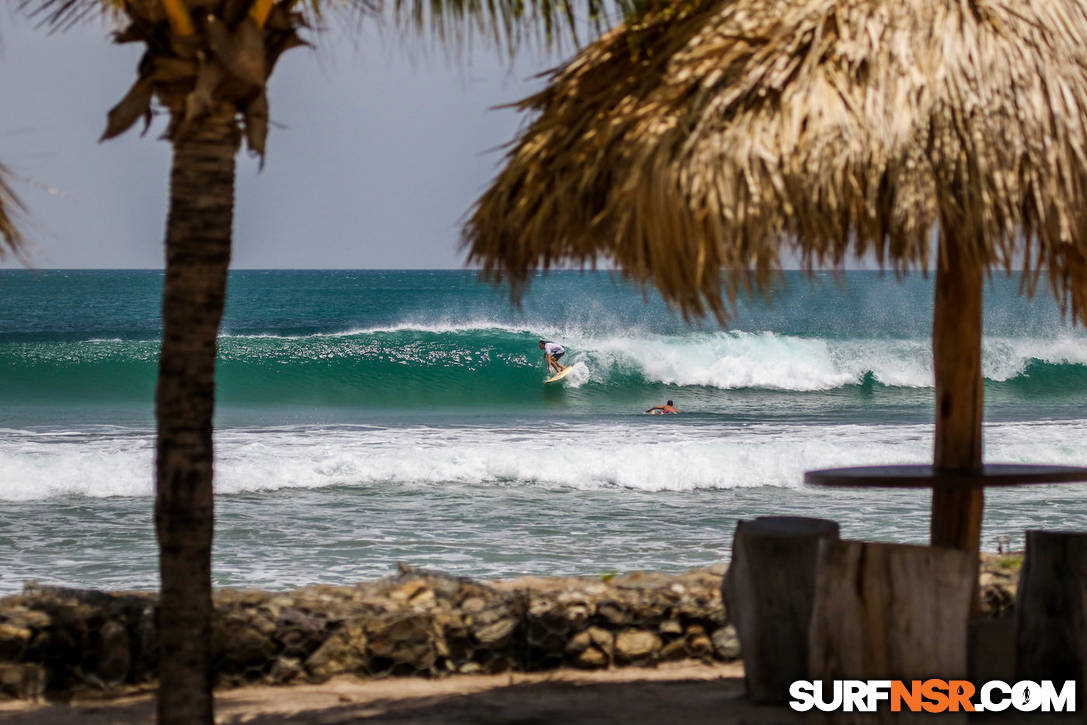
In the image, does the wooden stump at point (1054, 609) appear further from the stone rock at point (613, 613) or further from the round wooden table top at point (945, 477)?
the stone rock at point (613, 613)

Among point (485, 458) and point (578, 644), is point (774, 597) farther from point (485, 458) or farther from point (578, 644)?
point (485, 458)

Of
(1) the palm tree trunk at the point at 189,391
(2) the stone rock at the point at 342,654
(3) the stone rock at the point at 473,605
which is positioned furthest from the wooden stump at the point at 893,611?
(2) the stone rock at the point at 342,654

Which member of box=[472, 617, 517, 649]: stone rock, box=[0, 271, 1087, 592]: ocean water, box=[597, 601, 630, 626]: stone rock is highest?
box=[597, 601, 630, 626]: stone rock

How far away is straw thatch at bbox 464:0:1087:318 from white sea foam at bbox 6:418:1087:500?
8941 millimetres

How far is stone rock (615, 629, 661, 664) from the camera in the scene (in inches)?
219

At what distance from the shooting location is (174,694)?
3.46 m

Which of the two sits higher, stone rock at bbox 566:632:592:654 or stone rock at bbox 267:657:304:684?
stone rock at bbox 566:632:592:654

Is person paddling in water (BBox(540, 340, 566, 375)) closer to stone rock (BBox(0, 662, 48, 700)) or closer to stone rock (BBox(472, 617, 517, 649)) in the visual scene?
stone rock (BBox(472, 617, 517, 649))

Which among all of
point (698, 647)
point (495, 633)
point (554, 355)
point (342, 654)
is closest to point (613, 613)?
point (698, 647)

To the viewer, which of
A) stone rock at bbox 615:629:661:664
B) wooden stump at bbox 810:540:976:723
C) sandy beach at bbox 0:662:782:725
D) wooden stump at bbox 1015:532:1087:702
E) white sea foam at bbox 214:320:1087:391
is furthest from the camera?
white sea foam at bbox 214:320:1087:391

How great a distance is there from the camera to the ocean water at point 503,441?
29.0 ft

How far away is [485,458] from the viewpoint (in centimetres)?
Result: 1310

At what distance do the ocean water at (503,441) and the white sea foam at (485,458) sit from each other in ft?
0.14

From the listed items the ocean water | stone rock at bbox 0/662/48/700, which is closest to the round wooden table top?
the ocean water
